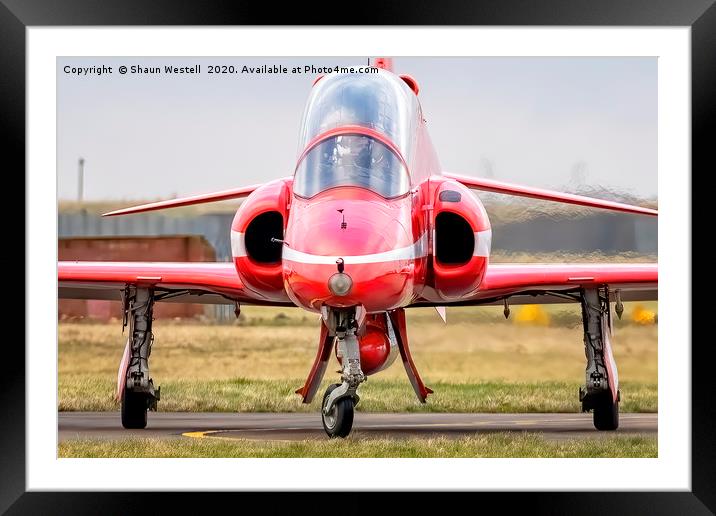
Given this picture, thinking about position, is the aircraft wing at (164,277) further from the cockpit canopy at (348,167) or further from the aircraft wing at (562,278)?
the cockpit canopy at (348,167)

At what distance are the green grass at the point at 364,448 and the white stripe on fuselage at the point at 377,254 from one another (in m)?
1.67

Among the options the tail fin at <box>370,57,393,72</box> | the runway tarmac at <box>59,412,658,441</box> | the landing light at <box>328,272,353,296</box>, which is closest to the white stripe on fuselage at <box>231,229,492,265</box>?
the landing light at <box>328,272,353,296</box>

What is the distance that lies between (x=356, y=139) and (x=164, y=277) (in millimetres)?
3460

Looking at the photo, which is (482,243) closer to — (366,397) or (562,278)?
(562,278)

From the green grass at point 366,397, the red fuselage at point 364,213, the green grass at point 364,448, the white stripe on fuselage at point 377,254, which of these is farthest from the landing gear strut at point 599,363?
the white stripe on fuselage at point 377,254

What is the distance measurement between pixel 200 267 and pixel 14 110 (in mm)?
4125

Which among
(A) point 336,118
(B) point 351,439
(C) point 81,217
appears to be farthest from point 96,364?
(A) point 336,118

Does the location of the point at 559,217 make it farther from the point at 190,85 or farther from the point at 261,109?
the point at 190,85

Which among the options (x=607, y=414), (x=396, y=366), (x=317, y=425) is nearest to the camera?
(x=607, y=414)

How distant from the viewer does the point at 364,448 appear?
10312 millimetres

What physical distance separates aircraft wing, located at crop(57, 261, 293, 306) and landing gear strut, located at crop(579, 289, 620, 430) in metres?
3.21

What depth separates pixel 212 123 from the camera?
635 inches

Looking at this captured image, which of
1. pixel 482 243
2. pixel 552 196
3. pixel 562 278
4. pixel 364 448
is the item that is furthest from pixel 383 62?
pixel 364 448

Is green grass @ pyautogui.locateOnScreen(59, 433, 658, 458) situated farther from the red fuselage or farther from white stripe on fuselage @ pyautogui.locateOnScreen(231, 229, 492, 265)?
white stripe on fuselage @ pyautogui.locateOnScreen(231, 229, 492, 265)
